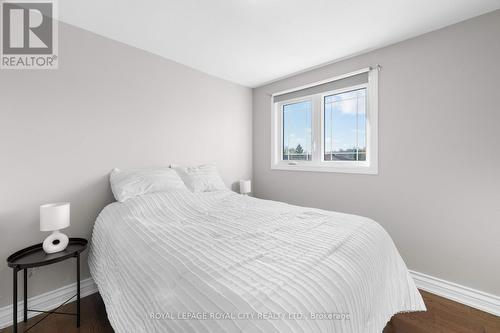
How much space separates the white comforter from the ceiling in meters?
1.60

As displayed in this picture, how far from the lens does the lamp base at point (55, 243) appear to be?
1535mm

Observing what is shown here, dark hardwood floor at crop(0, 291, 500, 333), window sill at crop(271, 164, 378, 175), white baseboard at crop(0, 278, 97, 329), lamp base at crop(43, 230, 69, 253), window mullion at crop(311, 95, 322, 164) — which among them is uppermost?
window mullion at crop(311, 95, 322, 164)

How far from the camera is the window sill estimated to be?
2.37 m

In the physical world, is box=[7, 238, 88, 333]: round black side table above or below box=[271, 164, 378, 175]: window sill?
below

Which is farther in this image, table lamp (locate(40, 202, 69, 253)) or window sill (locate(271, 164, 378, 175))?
window sill (locate(271, 164, 378, 175))

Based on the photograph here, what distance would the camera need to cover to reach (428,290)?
2.00 metres

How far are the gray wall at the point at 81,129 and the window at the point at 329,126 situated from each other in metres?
1.36

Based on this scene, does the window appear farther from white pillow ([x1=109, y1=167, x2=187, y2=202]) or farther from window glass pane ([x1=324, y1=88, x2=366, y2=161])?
white pillow ([x1=109, y1=167, x2=187, y2=202])

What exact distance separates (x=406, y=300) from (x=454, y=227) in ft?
3.18

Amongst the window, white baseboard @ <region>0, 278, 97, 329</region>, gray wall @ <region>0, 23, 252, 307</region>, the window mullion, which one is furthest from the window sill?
white baseboard @ <region>0, 278, 97, 329</region>

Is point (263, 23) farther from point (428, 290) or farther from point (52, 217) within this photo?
point (428, 290)

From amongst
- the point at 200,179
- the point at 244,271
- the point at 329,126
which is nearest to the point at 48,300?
the point at 200,179

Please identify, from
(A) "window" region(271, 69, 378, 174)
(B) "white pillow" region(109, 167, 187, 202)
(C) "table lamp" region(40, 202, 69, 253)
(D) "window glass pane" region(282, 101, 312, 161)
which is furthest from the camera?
(D) "window glass pane" region(282, 101, 312, 161)

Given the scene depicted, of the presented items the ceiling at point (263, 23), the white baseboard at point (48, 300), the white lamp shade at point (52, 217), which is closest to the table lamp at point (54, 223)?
the white lamp shade at point (52, 217)
